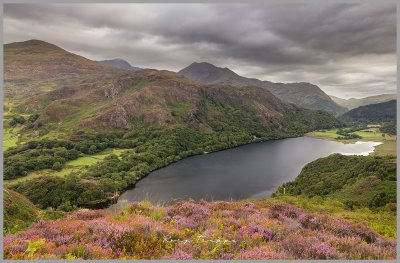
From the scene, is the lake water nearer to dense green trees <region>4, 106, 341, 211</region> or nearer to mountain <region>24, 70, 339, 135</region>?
dense green trees <region>4, 106, 341, 211</region>

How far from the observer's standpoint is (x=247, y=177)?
70125mm

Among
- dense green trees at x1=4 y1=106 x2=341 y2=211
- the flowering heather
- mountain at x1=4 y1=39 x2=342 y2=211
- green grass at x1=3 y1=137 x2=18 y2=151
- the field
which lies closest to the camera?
the flowering heather

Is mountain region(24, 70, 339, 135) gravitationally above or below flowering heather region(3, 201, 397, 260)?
above

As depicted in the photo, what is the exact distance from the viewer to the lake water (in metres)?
55.6

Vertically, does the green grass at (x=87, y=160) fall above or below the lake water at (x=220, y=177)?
above

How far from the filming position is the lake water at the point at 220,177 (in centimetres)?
5556

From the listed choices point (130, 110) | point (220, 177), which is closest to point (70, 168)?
point (220, 177)

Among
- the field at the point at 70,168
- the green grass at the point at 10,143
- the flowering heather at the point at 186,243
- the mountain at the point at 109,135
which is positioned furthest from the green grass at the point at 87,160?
the flowering heather at the point at 186,243

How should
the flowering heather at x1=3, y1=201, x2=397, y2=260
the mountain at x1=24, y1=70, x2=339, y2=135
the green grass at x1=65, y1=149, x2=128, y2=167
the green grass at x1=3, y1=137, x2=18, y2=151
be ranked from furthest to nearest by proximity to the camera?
the mountain at x1=24, y1=70, x2=339, y2=135 < the green grass at x1=3, y1=137, x2=18, y2=151 < the green grass at x1=65, y1=149, x2=128, y2=167 < the flowering heather at x1=3, y1=201, x2=397, y2=260

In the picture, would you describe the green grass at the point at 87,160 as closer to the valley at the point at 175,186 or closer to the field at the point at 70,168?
the field at the point at 70,168

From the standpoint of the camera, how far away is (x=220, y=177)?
7038cm

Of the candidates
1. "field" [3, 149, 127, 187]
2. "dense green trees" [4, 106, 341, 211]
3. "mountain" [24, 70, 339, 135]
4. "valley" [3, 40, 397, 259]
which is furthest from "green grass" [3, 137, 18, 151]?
"field" [3, 149, 127, 187]

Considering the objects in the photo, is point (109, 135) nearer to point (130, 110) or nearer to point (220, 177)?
point (130, 110)

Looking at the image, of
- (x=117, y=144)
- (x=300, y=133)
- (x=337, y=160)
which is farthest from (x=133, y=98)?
(x=300, y=133)
